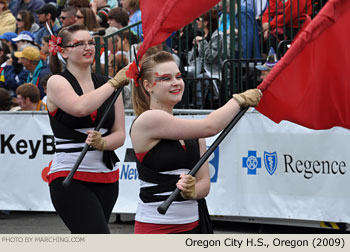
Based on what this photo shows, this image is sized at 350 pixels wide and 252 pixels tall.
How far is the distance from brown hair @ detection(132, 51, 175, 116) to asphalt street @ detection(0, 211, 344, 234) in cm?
441

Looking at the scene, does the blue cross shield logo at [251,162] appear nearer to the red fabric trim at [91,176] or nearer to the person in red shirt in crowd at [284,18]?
the person in red shirt in crowd at [284,18]

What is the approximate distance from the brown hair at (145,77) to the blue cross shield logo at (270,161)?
159 inches

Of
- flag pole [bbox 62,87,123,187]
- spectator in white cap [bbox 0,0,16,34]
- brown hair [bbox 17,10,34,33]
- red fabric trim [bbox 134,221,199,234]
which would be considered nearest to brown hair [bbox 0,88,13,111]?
brown hair [bbox 17,10,34,33]

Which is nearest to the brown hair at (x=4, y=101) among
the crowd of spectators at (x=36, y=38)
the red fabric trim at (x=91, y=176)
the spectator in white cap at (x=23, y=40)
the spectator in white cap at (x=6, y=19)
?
the crowd of spectators at (x=36, y=38)

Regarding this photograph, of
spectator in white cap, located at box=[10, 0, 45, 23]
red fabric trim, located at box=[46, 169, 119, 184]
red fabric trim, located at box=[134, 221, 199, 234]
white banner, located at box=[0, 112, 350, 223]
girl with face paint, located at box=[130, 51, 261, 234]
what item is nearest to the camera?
girl with face paint, located at box=[130, 51, 261, 234]

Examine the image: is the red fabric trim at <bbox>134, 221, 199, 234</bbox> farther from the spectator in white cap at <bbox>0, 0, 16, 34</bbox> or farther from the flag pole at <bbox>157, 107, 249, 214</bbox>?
the spectator in white cap at <bbox>0, 0, 16, 34</bbox>

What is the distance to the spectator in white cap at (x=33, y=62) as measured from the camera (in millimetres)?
12102

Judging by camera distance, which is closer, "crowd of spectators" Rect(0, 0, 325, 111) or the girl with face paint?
the girl with face paint

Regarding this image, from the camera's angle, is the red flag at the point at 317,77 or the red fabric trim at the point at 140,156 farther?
the red fabric trim at the point at 140,156

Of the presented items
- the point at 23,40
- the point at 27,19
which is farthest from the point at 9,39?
the point at 23,40

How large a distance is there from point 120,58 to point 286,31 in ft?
7.57

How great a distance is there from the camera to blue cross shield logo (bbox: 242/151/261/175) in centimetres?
865

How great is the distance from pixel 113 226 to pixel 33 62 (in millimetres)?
3793

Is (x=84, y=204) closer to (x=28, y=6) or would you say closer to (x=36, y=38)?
(x=36, y=38)
